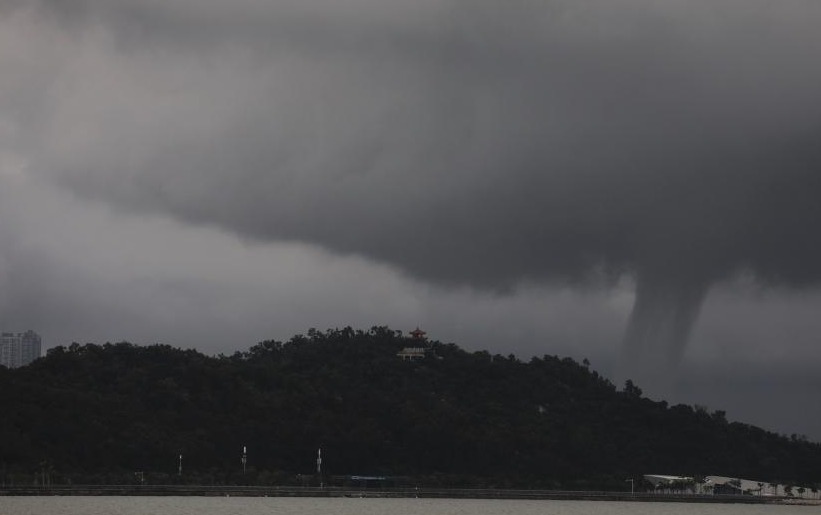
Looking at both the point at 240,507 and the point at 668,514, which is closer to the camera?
the point at 240,507

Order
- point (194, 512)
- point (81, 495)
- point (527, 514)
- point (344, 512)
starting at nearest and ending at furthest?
point (194, 512) → point (344, 512) → point (527, 514) → point (81, 495)

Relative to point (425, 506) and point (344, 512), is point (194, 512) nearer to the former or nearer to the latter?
point (344, 512)

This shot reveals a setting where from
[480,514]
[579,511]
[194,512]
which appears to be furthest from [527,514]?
[194,512]

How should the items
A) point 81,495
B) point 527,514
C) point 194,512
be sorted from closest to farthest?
1. point 194,512
2. point 527,514
3. point 81,495

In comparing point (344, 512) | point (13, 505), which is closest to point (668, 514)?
point (344, 512)

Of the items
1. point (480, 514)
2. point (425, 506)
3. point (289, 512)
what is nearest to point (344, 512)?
point (289, 512)

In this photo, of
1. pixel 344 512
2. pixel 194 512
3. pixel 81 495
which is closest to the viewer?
pixel 194 512

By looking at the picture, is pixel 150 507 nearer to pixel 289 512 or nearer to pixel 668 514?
pixel 289 512

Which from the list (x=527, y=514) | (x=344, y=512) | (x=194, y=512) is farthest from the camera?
(x=527, y=514)

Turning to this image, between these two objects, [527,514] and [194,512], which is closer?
[194,512]
